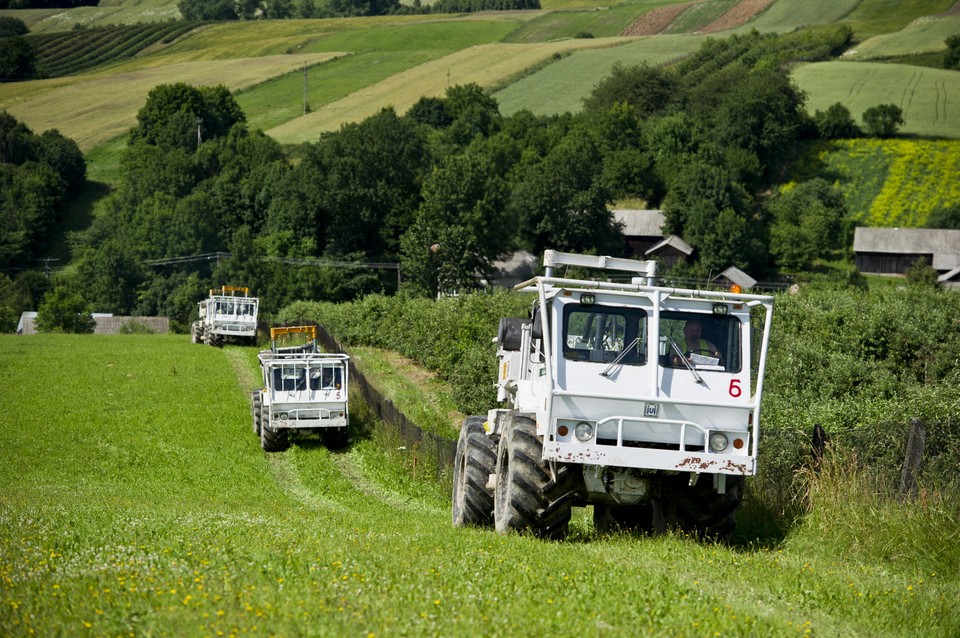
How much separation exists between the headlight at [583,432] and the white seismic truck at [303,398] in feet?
57.7

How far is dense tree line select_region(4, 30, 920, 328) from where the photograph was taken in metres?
83.4

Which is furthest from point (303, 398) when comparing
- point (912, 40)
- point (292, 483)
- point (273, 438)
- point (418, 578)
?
point (912, 40)

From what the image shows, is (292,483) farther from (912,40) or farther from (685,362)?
(912,40)

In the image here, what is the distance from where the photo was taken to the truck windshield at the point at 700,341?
505 inches

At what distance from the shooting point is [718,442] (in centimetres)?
1240

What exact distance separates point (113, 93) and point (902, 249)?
281ft

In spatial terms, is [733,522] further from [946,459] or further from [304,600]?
[304,600]

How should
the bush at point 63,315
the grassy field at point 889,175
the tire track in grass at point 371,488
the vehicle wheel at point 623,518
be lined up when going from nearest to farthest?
the vehicle wheel at point 623,518, the tire track in grass at point 371,488, the bush at point 63,315, the grassy field at point 889,175

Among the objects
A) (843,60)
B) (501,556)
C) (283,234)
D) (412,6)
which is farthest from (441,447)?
(412,6)

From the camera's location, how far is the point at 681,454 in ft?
40.1

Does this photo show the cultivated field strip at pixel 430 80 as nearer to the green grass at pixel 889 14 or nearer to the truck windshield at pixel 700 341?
the green grass at pixel 889 14

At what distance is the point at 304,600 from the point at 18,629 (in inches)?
79.9

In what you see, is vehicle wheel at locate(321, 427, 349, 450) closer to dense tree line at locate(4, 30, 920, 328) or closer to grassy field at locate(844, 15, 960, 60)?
dense tree line at locate(4, 30, 920, 328)

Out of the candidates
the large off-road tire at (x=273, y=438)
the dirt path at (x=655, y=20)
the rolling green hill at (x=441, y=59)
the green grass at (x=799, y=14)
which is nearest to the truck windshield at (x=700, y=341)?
the large off-road tire at (x=273, y=438)
